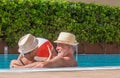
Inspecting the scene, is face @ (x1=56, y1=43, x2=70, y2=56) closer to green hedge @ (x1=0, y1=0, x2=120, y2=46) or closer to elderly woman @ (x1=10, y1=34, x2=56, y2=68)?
elderly woman @ (x1=10, y1=34, x2=56, y2=68)

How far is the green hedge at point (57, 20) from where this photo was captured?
13250 mm

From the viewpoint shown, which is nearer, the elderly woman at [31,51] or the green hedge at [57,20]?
the elderly woman at [31,51]

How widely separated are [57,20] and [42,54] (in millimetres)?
8651

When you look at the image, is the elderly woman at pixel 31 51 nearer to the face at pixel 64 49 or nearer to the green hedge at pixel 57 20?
the face at pixel 64 49

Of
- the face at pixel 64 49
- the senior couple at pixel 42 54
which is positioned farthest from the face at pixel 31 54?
the face at pixel 64 49

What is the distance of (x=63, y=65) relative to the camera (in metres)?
5.14

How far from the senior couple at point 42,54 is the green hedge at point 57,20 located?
7.78m

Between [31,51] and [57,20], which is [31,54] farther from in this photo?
[57,20]

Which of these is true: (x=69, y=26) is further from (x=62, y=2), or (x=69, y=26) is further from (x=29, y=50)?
(x=29, y=50)

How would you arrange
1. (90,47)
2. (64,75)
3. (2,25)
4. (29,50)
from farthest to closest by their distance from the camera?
(90,47)
(2,25)
(29,50)
(64,75)

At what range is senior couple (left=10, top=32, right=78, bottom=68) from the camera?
502 centimetres

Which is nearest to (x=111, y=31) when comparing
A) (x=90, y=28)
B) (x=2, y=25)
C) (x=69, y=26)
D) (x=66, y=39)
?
(x=90, y=28)

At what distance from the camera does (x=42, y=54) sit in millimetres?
5473

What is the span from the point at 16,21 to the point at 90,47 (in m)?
3.45
